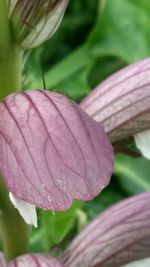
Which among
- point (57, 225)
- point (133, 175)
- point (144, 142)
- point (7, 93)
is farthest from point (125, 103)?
point (133, 175)

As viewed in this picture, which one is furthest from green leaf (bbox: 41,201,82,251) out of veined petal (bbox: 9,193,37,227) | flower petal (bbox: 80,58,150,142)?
veined petal (bbox: 9,193,37,227)

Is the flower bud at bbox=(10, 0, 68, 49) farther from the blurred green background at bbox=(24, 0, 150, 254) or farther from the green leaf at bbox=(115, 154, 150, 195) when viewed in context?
the green leaf at bbox=(115, 154, 150, 195)

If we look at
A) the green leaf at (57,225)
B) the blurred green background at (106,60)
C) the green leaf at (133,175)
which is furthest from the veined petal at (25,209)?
the green leaf at (133,175)

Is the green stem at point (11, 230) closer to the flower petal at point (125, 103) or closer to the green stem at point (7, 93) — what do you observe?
the green stem at point (7, 93)

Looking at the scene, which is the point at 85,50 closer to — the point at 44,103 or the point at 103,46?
the point at 103,46

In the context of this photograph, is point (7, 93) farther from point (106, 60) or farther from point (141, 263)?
point (106, 60)

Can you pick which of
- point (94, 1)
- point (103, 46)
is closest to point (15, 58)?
point (103, 46)

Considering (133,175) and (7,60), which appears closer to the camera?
(7,60)
